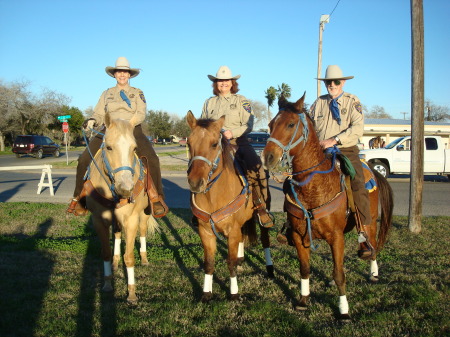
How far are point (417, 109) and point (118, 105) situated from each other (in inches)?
243

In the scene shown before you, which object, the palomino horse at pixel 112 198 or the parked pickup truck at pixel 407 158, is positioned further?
the parked pickup truck at pixel 407 158

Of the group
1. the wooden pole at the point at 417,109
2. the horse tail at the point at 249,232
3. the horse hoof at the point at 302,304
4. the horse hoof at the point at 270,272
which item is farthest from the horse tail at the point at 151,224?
the wooden pole at the point at 417,109

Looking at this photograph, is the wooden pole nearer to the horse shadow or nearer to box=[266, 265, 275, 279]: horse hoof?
box=[266, 265, 275, 279]: horse hoof

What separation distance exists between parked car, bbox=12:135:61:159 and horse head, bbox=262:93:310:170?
39.8 meters

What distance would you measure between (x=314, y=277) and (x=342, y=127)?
7.78ft

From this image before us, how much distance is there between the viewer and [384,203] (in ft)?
19.6

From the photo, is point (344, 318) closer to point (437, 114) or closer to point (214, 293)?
point (214, 293)

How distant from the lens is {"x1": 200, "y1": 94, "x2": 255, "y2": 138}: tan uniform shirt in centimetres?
567

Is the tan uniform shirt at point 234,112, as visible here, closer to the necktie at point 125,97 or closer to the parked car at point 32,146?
the necktie at point 125,97

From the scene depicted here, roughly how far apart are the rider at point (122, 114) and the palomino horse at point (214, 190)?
132 cm

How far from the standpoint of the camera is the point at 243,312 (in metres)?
4.46

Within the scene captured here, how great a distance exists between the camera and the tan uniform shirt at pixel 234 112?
567 cm

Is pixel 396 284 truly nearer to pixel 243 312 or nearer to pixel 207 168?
pixel 243 312

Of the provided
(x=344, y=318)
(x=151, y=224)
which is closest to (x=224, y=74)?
(x=151, y=224)
